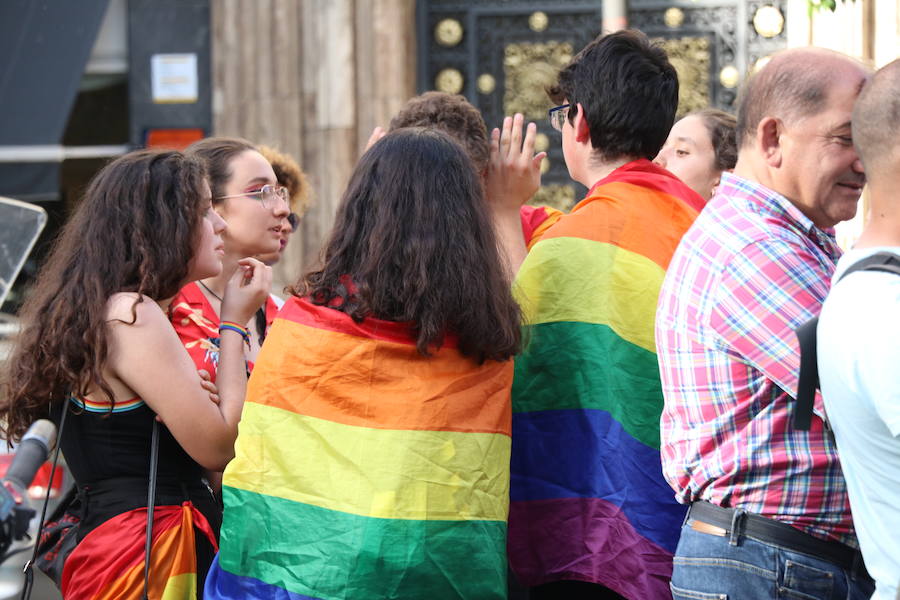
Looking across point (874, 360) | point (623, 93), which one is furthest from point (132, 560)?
point (874, 360)

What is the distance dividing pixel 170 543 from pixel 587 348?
1115mm

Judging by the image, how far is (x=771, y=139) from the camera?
2408mm

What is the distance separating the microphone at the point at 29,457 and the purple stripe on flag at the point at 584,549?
1.24 meters

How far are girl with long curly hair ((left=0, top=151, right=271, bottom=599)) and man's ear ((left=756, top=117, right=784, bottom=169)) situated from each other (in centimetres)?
144

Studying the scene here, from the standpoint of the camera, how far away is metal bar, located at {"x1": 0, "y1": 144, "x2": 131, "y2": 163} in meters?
9.29

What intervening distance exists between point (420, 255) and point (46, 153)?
24.6 ft

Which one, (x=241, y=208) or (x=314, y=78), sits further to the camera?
(x=314, y=78)

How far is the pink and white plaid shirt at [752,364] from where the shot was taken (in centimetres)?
224

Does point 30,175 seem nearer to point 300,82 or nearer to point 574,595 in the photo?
point 300,82

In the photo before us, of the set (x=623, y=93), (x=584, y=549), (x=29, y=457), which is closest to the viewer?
(x=29, y=457)

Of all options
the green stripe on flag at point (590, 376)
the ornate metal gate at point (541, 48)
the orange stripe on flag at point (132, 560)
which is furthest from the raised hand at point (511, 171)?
the ornate metal gate at point (541, 48)

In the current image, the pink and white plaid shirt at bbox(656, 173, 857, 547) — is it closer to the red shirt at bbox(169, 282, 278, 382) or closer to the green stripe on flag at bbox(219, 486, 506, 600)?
the green stripe on flag at bbox(219, 486, 506, 600)

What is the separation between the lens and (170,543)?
2.91 metres

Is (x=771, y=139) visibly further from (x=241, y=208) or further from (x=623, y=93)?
(x=241, y=208)
